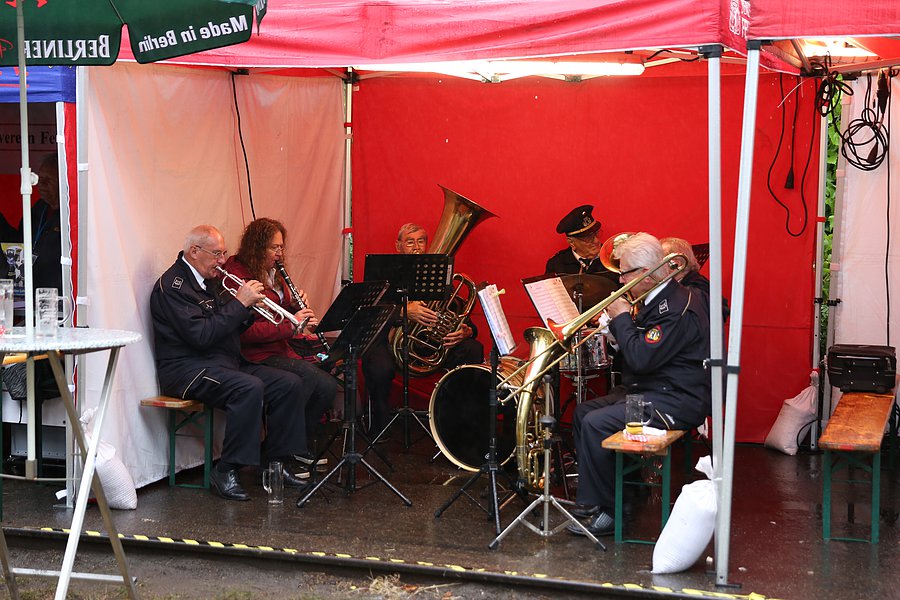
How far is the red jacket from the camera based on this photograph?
20.6 feet

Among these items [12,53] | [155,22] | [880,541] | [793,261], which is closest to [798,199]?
[793,261]

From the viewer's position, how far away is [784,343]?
7.18 meters

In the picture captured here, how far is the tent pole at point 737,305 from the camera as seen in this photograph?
424 cm

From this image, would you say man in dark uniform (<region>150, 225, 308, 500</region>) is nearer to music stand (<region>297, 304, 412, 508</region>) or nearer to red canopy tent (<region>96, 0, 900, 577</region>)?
music stand (<region>297, 304, 412, 508</region>)

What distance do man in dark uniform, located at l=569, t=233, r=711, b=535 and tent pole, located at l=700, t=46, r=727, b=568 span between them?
2.17ft

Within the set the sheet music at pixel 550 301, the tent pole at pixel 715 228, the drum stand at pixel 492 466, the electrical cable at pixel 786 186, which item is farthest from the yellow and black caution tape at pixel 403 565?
the electrical cable at pixel 786 186

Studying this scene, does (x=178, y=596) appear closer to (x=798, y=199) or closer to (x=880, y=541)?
(x=880, y=541)

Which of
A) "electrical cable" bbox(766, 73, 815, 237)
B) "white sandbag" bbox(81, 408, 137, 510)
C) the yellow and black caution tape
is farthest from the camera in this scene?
"electrical cable" bbox(766, 73, 815, 237)

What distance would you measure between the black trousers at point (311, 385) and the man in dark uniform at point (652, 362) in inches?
72.8

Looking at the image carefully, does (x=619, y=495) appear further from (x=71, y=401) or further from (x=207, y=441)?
(x=71, y=401)

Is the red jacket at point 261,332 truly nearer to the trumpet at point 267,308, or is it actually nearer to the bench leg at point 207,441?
the trumpet at point 267,308

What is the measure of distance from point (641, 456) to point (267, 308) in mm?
2373

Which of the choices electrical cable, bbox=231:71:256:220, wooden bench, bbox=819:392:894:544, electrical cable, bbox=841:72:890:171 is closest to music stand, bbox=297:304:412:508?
electrical cable, bbox=231:71:256:220

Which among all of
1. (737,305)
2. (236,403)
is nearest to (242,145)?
(236,403)
